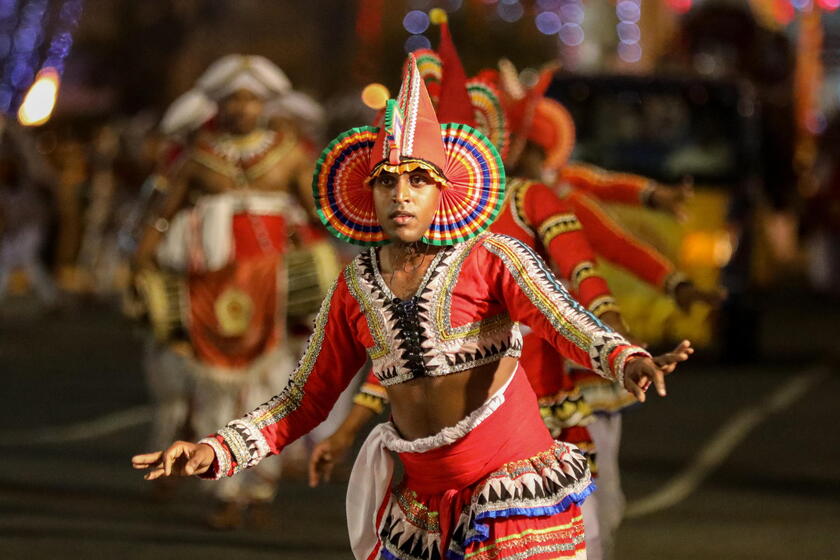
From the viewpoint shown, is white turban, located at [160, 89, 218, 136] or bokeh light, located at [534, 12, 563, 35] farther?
bokeh light, located at [534, 12, 563, 35]

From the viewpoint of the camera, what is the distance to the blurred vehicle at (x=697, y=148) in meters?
16.9

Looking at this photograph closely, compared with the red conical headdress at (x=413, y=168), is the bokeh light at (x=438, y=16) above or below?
above

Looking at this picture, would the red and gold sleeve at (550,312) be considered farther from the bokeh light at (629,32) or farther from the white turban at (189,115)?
the bokeh light at (629,32)

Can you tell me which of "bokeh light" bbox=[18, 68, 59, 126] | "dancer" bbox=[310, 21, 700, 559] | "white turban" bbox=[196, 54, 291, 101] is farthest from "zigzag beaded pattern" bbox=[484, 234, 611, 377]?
"bokeh light" bbox=[18, 68, 59, 126]

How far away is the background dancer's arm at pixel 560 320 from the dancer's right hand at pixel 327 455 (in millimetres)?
779

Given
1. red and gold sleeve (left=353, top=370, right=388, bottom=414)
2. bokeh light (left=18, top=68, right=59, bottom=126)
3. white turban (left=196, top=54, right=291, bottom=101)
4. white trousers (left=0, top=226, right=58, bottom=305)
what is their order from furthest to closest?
1. white trousers (left=0, top=226, right=58, bottom=305)
2. bokeh light (left=18, top=68, right=59, bottom=126)
3. white turban (left=196, top=54, right=291, bottom=101)
4. red and gold sleeve (left=353, top=370, right=388, bottom=414)

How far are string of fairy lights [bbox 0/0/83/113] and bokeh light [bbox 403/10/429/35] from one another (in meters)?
14.1

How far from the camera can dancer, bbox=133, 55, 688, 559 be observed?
5035 mm

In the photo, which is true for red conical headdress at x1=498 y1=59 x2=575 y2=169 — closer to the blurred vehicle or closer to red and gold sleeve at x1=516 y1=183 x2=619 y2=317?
red and gold sleeve at x1=516 y1=183 x2=619 y2=317

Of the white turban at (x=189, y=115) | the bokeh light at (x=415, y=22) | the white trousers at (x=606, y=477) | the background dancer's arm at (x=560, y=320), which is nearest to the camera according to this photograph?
the background dancer's arm at (x=560, y=320)

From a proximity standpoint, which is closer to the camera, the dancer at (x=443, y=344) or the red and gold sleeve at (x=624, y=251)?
the dancer at (x=443, y=344)

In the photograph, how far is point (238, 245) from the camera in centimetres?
933

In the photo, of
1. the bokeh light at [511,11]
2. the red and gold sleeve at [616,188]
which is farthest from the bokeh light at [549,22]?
the red and gold sleeve at [616,188]

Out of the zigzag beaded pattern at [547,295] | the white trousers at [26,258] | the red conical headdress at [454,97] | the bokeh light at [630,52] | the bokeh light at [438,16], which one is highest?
the bokeh light at [438,16]
